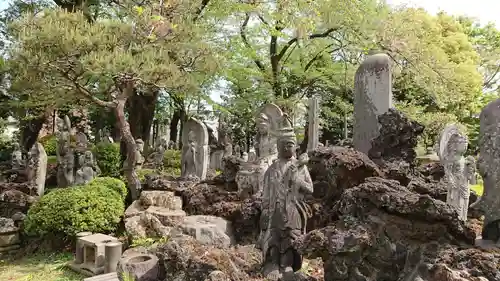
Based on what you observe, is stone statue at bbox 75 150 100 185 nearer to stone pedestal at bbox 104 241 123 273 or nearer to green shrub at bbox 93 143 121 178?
green shrub at bbox 93 143 121 178

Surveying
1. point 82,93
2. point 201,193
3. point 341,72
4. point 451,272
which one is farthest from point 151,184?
point 341,72

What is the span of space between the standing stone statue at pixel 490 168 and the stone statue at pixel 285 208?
229 cm

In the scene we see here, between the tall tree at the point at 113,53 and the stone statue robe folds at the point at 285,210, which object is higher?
the tall tree at the point at 113,53

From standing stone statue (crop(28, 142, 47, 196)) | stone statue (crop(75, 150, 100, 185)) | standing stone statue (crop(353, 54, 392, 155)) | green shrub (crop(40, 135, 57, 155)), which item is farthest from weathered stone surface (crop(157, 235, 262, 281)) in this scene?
green shrub (crop(40, 135, 57, 155))

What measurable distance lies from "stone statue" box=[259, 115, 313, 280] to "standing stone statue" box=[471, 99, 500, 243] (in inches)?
90.2

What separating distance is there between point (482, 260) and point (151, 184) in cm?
869

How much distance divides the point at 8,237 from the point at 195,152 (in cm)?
527

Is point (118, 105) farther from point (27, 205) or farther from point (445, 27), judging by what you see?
point (445, 27)

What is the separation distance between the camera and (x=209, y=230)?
7.04 metres

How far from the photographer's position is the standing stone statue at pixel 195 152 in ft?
39.5

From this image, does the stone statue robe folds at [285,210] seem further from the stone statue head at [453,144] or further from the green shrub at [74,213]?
the green shrub at [74,213]

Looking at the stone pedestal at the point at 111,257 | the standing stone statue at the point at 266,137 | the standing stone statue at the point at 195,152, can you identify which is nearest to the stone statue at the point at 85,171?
the standing stone statue at the point at 195,152

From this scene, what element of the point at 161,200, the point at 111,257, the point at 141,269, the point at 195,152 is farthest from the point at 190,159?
the point at 141,269

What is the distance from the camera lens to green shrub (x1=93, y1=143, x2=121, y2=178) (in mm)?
14962
